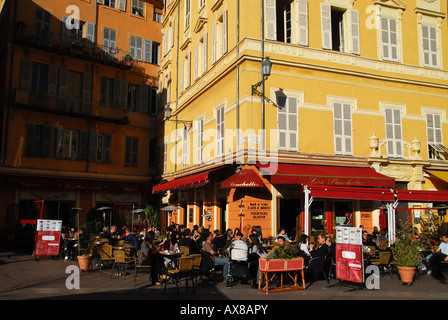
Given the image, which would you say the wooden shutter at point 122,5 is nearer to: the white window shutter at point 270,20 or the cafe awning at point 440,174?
the white window shutter at point 270,20

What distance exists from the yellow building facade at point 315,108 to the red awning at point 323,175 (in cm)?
5

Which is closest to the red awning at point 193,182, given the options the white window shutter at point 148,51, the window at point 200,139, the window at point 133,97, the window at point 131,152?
the window at point 200,139

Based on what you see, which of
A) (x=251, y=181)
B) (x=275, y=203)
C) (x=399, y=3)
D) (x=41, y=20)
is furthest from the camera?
(x=41, y=20)

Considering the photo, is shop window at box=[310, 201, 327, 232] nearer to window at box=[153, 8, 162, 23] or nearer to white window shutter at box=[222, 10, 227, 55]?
white window shutter at box=[222, 10, 227, 55]

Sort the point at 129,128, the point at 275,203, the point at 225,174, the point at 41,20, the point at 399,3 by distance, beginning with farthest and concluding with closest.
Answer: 1. the point at 129,128
2. the point at 41,20
3. the point at 399,3
4. the point at 225,174
5. the point at 275,203

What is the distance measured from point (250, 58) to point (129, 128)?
12853mm


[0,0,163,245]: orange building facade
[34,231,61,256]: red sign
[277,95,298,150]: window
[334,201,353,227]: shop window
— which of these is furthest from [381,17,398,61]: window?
[34,231,61,256]: red sign

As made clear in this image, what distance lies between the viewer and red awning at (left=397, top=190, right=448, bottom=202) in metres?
14.0

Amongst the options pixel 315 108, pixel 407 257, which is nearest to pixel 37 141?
pixel 315 108

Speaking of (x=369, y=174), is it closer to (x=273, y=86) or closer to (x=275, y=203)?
(x=275, y=203)

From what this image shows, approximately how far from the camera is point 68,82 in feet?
78.5

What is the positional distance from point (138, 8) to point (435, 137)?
20346 millimetres

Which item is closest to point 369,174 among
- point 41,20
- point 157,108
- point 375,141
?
point 375,141

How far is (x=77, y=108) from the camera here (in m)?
23.8
